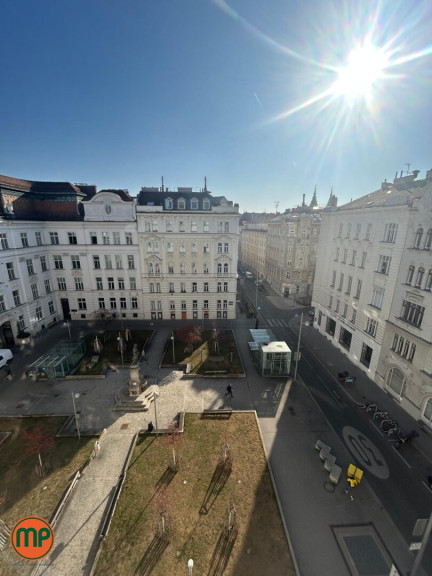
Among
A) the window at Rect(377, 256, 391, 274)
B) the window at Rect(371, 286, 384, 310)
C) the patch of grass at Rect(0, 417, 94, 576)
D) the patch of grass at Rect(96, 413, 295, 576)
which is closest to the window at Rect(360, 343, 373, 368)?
the window at Rect(371, 286, 384, 310)

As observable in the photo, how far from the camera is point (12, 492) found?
17.0 metres

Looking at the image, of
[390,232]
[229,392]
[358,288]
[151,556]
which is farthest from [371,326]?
[151,556]

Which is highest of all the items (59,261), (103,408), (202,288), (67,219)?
(67,219)

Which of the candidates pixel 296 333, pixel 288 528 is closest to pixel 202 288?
pixel 296 333

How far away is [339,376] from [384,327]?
7365 mm

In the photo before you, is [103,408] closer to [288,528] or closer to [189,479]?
[189,479]

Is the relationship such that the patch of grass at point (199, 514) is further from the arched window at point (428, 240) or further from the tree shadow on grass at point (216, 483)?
the arched window at point (428, 240)

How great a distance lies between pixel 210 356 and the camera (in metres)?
34.2

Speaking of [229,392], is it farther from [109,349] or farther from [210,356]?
[109,349]

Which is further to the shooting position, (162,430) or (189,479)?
(162,430)

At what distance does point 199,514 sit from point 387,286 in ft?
87.0

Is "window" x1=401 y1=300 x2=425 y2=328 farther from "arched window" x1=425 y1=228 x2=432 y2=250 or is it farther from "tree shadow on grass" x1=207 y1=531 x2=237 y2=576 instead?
"tree shadow on grass" x1=207 y1=531 x2=237 y2=576

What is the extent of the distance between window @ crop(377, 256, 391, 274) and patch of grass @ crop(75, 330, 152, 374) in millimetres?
31197

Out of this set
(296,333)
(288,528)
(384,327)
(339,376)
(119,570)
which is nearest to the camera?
(119,570)
